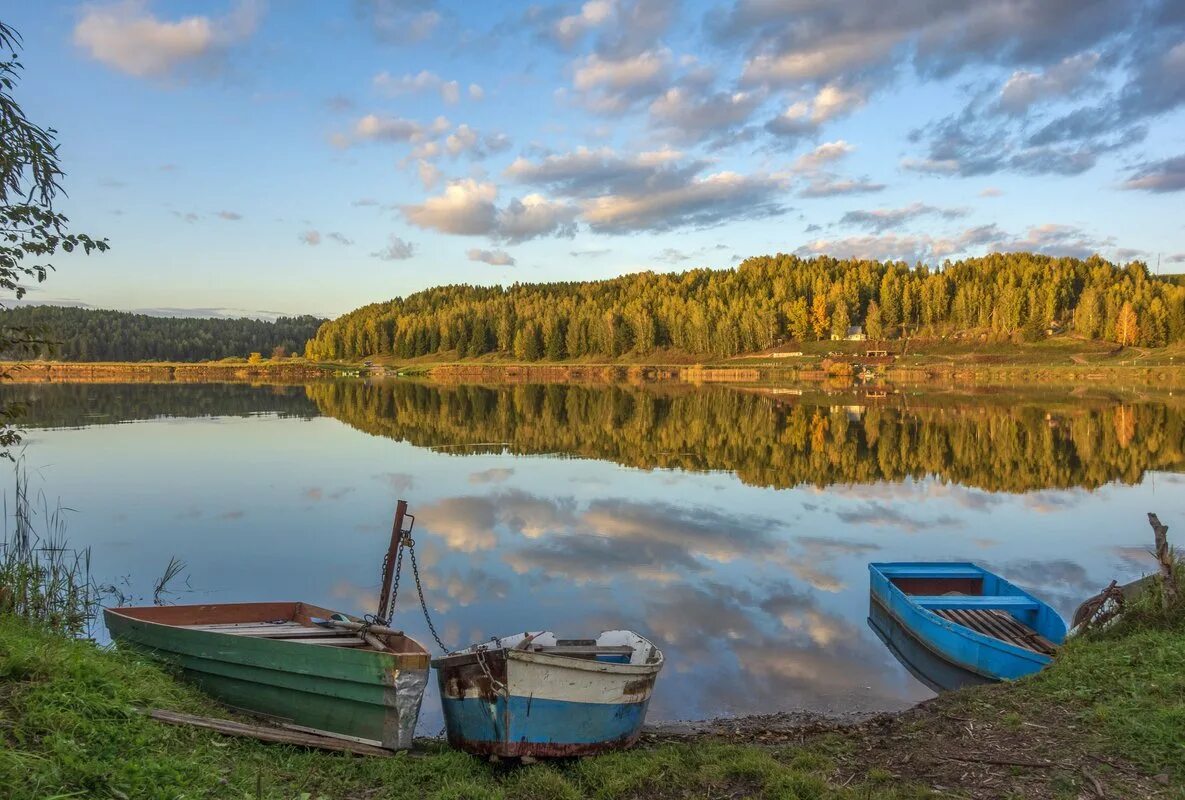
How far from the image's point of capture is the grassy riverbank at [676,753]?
7.31 metres

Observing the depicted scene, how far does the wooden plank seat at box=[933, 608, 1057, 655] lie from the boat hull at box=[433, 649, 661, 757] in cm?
757

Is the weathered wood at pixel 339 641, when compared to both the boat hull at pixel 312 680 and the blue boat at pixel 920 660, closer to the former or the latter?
the boat hull at pixel 312 680

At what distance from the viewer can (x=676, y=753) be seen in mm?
9844

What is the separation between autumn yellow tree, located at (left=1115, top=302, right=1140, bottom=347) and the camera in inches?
5266

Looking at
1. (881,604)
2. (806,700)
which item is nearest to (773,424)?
(881,604)

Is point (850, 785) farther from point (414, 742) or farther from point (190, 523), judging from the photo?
point (190, 523)

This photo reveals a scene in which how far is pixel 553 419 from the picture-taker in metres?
59.5

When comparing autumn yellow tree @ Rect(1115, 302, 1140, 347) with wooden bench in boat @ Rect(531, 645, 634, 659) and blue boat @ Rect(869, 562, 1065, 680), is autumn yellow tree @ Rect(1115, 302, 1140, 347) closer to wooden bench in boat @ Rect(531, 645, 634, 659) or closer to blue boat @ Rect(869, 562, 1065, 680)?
blue boat @ Rect(869, 562, 1065, 680)

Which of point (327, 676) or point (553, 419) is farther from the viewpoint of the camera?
point (553, 419)

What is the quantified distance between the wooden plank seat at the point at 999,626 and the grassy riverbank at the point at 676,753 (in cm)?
255

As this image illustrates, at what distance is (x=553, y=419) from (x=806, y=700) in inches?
1868

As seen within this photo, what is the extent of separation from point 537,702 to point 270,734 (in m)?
3.28

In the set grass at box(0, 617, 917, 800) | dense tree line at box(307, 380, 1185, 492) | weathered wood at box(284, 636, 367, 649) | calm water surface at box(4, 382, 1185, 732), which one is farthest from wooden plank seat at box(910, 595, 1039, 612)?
dense tree line at box(307, 380, 1185, 492)

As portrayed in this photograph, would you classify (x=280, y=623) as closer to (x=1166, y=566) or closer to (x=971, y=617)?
(x=971, y=617)
